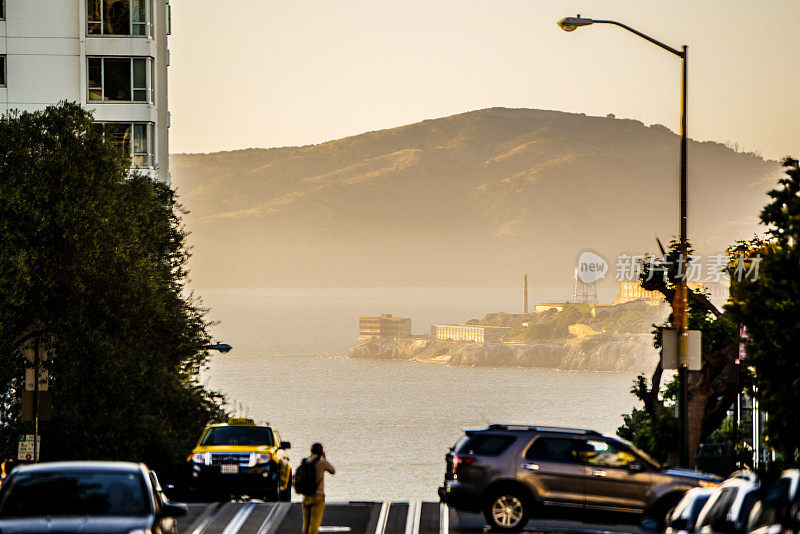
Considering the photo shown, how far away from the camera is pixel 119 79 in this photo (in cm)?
5569

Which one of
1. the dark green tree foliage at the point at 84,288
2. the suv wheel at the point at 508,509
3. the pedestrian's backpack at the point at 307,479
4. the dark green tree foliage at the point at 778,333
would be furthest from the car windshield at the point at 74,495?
the dark green tree foliage at the point at 84,288

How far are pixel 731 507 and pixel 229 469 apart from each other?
16.2m

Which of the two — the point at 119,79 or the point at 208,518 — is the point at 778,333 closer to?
the point at 208,518

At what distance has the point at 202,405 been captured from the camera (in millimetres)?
52438

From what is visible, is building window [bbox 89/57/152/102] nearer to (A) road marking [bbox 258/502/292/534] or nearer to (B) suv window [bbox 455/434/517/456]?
(A) road marking [bbox 258/502/292/534]

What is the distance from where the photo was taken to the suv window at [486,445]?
18625 mm

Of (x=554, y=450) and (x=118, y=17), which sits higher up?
(x=118, y=17)

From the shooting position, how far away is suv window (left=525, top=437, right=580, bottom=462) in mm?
18500

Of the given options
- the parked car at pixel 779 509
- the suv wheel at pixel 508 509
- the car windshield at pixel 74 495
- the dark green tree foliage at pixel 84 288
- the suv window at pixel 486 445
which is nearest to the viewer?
the parked car at pixel 779 509

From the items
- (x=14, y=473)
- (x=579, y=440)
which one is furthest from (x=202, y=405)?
(x=14, y=473)

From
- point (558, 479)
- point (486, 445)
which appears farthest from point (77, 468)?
point (558, 479)

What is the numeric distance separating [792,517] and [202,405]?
145 ft

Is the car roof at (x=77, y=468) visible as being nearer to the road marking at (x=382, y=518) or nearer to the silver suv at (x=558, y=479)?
the silver suv at (x=558, y=479)

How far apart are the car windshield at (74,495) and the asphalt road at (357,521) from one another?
7492 mm
